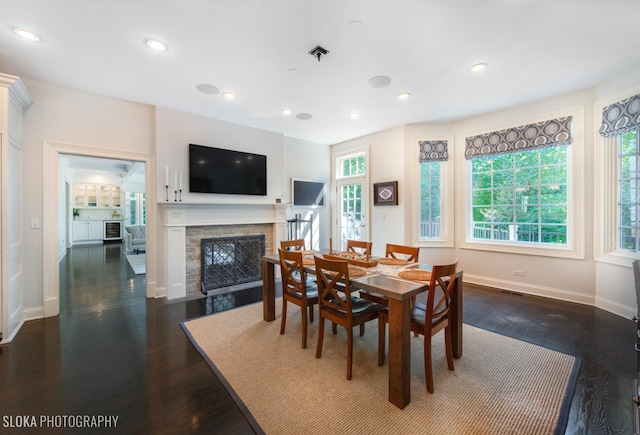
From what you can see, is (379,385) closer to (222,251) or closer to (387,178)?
(222,251)

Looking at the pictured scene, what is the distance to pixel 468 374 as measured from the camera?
6.81 ft

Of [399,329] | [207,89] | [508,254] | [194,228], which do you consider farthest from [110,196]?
[508,254]

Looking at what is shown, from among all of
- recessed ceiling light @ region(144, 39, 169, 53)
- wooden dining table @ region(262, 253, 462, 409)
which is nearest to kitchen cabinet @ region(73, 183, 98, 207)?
recessed ceiling light @ region(144, 39, 169, 53)

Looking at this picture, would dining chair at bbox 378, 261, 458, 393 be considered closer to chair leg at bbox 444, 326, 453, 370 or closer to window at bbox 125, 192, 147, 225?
chair leg at bbox 444, 326, 453, 370

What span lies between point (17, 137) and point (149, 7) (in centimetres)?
239

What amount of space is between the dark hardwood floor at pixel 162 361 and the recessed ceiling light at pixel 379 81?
3014mm

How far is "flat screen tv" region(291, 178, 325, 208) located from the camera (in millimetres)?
5656

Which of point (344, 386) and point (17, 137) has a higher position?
point (17, 137)

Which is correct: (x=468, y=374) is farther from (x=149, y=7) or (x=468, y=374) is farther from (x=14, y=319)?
(x=14, y=319)

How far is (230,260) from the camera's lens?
179 inches

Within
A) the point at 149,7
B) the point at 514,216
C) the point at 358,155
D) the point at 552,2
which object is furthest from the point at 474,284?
the point at 149,7

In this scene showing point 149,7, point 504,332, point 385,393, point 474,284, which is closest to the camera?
point 385,393

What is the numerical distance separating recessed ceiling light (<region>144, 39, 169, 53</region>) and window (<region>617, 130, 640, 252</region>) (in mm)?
5193

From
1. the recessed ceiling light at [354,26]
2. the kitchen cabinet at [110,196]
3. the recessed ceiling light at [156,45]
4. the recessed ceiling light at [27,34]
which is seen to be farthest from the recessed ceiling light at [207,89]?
the kitchen cabinet at [110,196]
